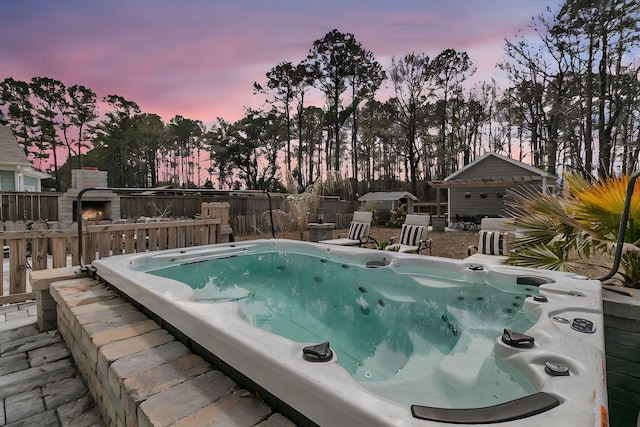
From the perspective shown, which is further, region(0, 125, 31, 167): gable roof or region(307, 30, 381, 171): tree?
region(307, 30, 381, 171): tree

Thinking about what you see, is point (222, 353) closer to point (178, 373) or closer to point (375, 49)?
point (178, 373)

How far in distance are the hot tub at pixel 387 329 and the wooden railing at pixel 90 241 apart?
0.65 metres

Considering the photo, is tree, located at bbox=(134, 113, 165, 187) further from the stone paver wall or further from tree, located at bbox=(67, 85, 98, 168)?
the stone paver wall

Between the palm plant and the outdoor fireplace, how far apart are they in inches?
331

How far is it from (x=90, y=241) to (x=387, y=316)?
142 inches

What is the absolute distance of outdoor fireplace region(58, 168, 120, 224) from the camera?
25.1ft

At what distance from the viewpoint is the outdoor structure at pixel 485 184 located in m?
11.8

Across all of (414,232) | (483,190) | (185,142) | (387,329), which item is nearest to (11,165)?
(414,232)

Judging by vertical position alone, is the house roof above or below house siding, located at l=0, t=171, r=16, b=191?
below

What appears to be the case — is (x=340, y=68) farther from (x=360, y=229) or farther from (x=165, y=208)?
(x=360, y=229)

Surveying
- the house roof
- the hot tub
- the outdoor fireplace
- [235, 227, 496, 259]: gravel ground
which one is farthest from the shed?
the hot tub

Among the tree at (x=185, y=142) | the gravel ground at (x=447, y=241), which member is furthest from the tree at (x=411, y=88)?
the tree at (x=185, y=142)

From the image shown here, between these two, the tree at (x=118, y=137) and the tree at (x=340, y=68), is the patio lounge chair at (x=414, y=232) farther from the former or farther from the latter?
the tree at (x=118, y=137)

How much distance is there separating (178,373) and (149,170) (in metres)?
29.6
